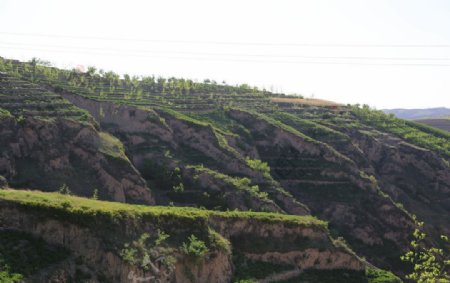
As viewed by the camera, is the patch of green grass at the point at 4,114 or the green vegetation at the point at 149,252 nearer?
the green vegetation at the point at 149,252

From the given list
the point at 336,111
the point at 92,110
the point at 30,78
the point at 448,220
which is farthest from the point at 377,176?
the point at 30,78

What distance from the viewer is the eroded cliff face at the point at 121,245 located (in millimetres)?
42178

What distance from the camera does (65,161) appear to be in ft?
237

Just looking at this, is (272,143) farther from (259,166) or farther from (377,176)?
(377,176)

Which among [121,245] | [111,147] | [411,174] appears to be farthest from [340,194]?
[121,245]

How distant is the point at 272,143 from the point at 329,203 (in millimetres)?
20020

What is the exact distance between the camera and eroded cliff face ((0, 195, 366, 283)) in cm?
4218

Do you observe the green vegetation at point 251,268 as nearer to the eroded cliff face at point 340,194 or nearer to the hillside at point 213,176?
the hillside at point 213,176

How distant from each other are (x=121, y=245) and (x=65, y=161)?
3138 centimetres

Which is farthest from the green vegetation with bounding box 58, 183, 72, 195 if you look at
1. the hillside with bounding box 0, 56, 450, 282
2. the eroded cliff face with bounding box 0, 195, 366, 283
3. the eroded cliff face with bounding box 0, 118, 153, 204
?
the eroded cliff face with bounding box 0, 195, 366, 283

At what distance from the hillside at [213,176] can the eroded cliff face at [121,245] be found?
124 millimetres

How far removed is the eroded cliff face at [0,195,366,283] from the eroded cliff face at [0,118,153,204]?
70.6ft

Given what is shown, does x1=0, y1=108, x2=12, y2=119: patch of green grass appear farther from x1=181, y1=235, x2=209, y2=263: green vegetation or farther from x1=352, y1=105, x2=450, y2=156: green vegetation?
x1=352, y1=105, x2=450, y2=156: green vegetation

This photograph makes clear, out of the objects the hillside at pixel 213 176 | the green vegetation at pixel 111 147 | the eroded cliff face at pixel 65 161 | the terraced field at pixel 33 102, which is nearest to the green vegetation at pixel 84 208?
the hillside at pixel 213 176
